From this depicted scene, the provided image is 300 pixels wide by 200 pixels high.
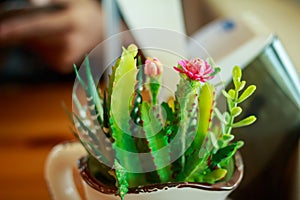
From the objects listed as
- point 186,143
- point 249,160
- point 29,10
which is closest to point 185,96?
point 186,143

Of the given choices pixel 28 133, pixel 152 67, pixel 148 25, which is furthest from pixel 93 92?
pixel 28 133

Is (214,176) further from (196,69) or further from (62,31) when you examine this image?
(62,31)

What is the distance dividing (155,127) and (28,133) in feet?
2.39

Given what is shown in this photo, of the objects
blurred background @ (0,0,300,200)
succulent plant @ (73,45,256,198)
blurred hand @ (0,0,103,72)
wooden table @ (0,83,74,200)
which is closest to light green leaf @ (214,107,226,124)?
succulent plant @ (73,45,256,198)

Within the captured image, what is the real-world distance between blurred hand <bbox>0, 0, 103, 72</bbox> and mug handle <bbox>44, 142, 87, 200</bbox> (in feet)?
2.67

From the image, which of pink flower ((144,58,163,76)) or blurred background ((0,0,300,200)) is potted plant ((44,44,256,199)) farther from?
blurred background ((0,0,300,200))

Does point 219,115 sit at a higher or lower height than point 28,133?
higher

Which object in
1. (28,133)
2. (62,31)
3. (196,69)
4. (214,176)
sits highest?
(196,69)

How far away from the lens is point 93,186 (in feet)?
1.52

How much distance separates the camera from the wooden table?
0.95m

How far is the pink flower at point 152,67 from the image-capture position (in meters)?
0.44

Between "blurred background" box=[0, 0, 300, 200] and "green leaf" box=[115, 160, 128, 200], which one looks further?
"blurred background" box=[0, 0, 300, 200]

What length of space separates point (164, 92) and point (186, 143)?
55mm

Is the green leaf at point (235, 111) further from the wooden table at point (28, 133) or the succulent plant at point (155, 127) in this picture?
the wooden table at point (28, 133)
